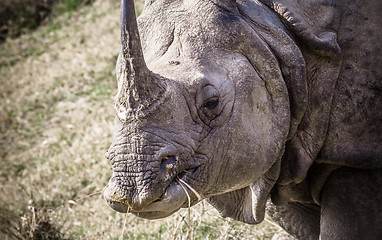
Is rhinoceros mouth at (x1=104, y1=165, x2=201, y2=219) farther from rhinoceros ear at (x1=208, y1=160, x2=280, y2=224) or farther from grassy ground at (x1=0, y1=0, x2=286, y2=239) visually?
grassy ground at (x1=0, y1=0, x2=286, y2=239)

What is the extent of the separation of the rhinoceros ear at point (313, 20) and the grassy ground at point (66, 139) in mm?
1478

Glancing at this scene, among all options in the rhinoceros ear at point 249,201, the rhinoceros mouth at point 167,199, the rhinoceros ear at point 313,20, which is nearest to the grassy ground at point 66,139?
the rhinoceros ear at point 249,201

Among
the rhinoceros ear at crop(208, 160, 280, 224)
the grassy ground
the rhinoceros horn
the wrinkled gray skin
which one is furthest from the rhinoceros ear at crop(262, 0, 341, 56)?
the grassy ground

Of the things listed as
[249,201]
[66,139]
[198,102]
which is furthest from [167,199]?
[66,139]

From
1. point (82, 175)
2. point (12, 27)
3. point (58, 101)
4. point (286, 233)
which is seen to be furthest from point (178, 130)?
point (12, 27)

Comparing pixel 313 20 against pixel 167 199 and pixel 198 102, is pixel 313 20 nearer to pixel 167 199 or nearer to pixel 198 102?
pixel 198 102

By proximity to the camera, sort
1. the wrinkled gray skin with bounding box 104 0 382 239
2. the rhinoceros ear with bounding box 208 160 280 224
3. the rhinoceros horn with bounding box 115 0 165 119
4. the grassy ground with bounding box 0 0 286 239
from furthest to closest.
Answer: the grassy ground with bounding box 0 0 286 239 < the rhinoceros ear with bounding box 208 160 280 224 < the wrinkled gray skin with bounding box 104 0 382 239 < the rhinoceros horn with bounding box 115 0 165 119

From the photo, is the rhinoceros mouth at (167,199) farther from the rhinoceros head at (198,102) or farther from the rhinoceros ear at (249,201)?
the rhinoceros ear at (249,201)

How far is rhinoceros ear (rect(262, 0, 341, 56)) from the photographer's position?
3.58 meters

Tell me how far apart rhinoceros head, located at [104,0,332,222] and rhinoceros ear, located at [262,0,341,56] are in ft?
0.24

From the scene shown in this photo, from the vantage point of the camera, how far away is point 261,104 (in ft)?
11.5

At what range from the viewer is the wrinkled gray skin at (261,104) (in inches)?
126

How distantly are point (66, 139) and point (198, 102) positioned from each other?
201 inches

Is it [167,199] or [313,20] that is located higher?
[313,20]
